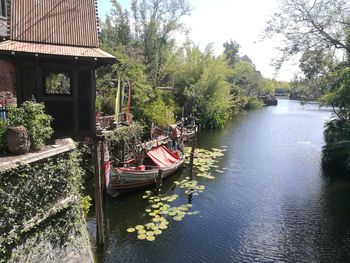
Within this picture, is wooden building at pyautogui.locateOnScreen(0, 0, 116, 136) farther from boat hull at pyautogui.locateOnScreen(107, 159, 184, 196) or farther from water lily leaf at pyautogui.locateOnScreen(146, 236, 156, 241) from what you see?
boat hull at pyautogui.locateOnScreen(107, 159, 184, 196)

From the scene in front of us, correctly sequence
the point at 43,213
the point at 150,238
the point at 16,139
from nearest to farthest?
the point at 16,139 < the point at 43,213 < the point at 150,238

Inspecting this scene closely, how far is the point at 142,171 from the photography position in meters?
17.3

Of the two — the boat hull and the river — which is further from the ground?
the boat hull

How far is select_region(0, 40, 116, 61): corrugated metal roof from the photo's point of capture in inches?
374

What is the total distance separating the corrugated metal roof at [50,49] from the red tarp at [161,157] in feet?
31.5

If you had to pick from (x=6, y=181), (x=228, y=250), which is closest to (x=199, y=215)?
(x=228, y=250)

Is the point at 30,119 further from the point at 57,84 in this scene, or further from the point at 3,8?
the point at 3,8

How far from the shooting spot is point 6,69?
17.7 metres

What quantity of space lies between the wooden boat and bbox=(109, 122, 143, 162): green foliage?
4.08 ft

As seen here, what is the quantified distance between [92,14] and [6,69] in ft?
28.7

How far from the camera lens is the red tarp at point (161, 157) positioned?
19188 millimetres

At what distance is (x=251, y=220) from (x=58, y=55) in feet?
36.5

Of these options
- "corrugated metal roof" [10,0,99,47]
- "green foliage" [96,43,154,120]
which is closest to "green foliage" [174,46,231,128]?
"green foliage" [96,43,154,120]

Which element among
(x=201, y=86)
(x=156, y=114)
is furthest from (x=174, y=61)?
(x=156, y=114)
